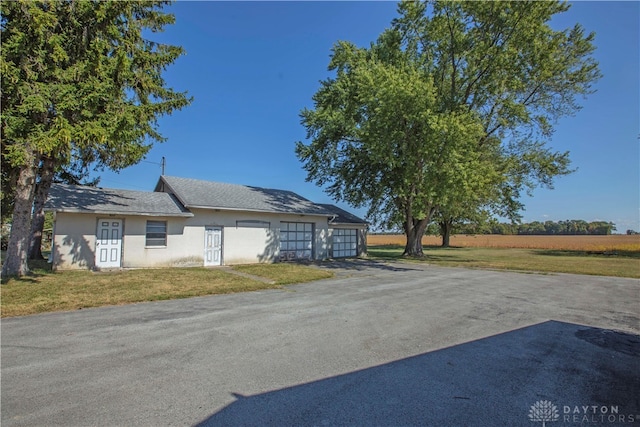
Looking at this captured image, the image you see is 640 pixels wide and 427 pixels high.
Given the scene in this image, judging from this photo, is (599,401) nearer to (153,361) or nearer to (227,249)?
(153,361)

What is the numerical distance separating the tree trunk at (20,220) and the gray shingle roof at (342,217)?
15.4m

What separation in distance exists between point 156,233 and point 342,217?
41.4 ft

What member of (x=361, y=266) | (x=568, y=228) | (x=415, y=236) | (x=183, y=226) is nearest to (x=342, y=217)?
(x=415, y=236)

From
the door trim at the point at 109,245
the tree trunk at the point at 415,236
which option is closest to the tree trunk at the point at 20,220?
the door trim at the point at 109,245

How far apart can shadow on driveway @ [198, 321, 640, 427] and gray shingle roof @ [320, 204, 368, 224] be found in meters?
17.6

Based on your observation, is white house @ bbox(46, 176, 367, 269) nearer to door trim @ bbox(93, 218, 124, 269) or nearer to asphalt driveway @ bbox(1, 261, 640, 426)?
door trim @ bbox(93, 218, 124, 269)

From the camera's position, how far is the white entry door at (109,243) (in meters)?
13.9

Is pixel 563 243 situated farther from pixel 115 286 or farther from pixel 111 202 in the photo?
pixel 115 286

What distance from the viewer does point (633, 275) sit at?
1519cm

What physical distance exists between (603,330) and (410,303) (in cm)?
376

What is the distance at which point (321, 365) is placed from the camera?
14.3 feet

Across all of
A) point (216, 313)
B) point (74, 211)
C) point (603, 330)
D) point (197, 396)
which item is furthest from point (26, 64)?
point (603, 330)

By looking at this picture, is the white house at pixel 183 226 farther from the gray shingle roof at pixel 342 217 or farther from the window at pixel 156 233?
the gray shingle roof at pixel 342 217

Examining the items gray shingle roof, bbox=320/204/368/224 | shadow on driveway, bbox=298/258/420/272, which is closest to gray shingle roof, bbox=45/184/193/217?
shadow on driveway, bbox=298/258/420/272
